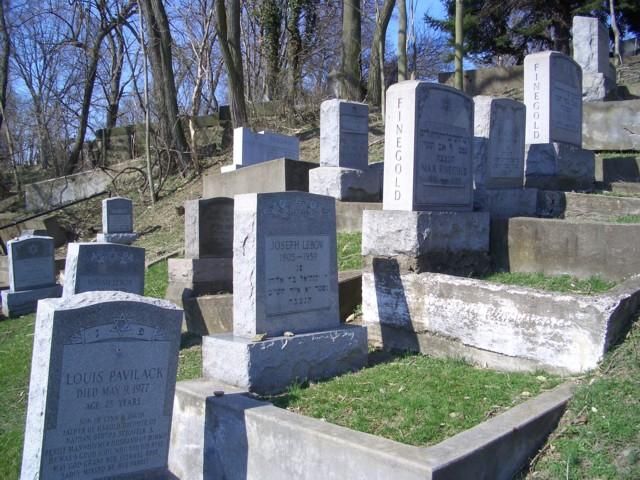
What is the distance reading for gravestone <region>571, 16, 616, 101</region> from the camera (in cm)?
1327

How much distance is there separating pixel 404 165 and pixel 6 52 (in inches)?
932

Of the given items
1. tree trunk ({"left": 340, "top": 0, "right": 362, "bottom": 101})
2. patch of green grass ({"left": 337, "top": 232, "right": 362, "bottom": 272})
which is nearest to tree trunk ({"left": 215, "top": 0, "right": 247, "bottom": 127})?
tree trunk ({"left": 340, "top": 0, "right": 362, "bottom": 101})

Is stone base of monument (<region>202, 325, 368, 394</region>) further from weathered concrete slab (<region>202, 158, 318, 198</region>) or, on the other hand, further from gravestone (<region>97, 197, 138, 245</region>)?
gravestone (<region>97, 197, 138, 245</region>)

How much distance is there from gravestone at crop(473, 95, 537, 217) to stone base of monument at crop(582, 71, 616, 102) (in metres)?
5.90

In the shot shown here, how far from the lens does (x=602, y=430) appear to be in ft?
11.5

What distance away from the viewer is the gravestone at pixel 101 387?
3553mm

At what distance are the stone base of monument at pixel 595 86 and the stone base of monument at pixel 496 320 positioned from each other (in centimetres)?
985

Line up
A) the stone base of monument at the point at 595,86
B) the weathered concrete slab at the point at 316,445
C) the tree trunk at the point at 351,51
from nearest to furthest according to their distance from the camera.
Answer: the weathered concrete slab at the point at 316,445 < the stone base of monument at the point at 595,86 < the tree trunk at the point at 351,51

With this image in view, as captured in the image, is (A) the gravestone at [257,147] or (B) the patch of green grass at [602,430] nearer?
(B) the patch of green grass at [602,430]

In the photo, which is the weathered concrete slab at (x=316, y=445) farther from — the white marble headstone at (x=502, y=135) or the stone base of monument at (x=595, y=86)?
the stone base of monument at (x=595, y=86)

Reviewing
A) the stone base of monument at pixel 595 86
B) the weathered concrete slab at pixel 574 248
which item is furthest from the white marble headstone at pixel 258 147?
the weathered concrete slab at pixel 574 248

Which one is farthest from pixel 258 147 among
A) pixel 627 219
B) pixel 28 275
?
pixel 627 219

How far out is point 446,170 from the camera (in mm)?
5926

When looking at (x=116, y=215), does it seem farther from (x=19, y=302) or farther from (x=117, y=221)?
(x=19, y=302)
